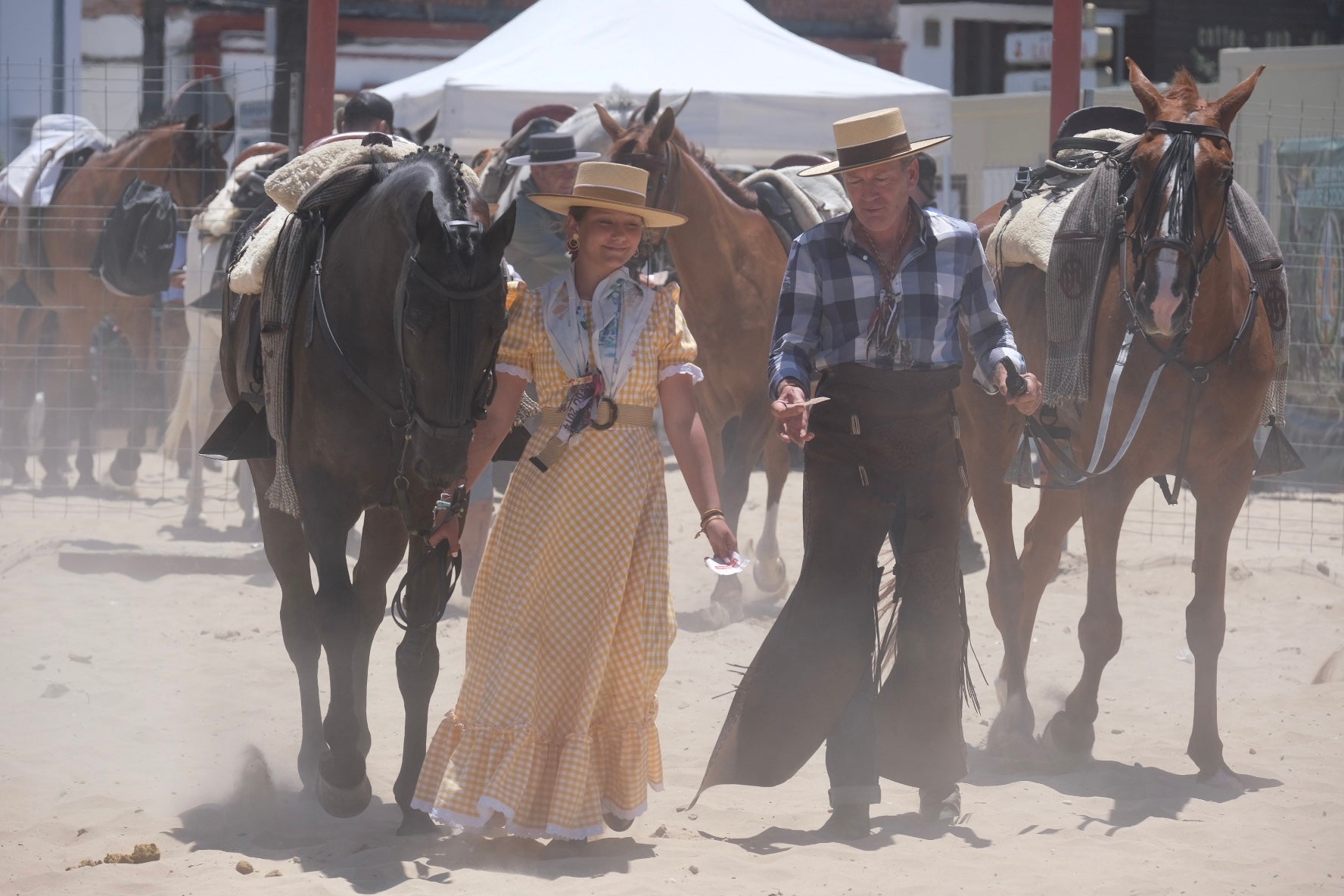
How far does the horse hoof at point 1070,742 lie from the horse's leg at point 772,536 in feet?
8.93

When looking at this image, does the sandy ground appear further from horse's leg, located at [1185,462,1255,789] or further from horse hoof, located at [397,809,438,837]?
horse's leg, located at [1185,462,1255,789]

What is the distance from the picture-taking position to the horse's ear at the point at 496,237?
363 cm

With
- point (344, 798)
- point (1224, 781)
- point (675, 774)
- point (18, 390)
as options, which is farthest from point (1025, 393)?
point (18, 390)

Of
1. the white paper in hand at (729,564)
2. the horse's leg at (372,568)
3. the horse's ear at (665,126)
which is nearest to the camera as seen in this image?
the white paper in hand at (729,564)

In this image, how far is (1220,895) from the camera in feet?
12.2

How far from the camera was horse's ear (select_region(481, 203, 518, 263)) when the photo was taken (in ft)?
11.9

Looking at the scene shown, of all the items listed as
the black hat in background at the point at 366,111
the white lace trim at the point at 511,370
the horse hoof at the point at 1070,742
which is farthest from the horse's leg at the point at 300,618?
the black hat in background at the point at 366,111

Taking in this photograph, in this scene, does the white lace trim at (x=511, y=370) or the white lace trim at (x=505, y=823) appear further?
the white lace trim at (x=511, y=370)

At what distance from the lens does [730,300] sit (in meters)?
7.45

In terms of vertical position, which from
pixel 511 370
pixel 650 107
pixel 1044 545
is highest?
pixel 650 107

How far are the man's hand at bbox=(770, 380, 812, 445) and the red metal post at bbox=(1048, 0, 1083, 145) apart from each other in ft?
15.3

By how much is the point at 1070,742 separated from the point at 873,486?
1.54 m

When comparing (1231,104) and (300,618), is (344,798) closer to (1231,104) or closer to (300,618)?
(300,618)

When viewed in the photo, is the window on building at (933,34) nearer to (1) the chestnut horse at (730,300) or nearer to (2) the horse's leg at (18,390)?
(2) the horse's leg at (18,390)
